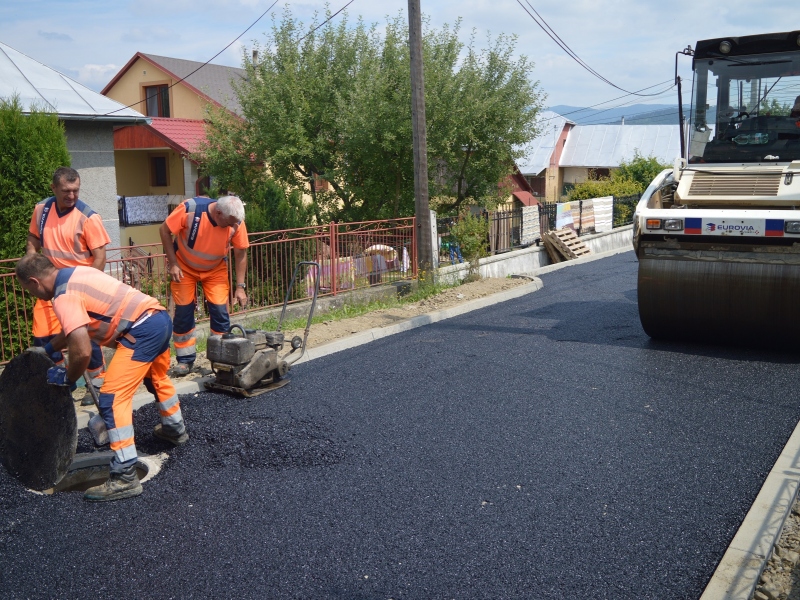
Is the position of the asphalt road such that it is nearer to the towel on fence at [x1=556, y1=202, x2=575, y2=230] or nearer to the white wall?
the white wall

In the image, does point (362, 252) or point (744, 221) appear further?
point (362, 252)

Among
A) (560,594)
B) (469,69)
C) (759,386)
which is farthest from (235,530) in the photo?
(469,69)

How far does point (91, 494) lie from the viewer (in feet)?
14.9

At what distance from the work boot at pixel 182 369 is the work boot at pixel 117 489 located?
2.26 m

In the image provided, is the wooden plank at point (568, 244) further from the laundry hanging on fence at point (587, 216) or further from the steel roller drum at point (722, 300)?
the steel roller drum at point (722, 300)

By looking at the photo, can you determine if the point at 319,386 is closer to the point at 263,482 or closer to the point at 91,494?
the point at 263,482

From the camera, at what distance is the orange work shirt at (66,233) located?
577cm

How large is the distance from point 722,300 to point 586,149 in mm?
48274

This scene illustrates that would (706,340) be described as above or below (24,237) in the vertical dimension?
below

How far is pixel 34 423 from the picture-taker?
4.46 m

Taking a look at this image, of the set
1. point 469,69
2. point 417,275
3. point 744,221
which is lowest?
point 417,275

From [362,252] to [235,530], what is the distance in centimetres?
783

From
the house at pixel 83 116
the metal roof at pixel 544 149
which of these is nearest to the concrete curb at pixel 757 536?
the house at pixel 83 116

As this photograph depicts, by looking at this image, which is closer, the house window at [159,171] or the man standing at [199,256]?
the man standing at [199,256]
